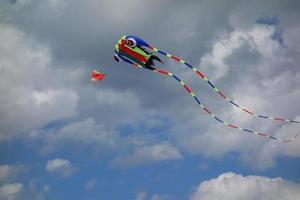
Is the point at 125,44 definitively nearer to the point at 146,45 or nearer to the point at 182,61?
the point at 146,45

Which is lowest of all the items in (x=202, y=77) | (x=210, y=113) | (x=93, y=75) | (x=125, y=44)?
(x=210, y=113)

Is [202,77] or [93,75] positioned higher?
[93,75]

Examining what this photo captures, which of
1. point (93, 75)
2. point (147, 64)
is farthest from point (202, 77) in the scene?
point (93, 75)

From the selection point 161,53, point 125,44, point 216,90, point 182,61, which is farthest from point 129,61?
point 216,90

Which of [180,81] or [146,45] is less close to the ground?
[146,45]

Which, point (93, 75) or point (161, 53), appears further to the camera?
point (93, 75)

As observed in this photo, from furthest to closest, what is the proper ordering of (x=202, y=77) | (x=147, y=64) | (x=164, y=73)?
(x=147, y=64)
(x=164, y=73)
(x=202, y=77)

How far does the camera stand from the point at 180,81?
50688 mm

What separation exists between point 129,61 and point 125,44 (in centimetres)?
284

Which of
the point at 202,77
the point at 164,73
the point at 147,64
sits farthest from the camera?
the point at 147,64

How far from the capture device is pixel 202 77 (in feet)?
161

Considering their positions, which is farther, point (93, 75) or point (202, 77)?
point (93, 75)

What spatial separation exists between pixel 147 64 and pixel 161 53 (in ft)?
15.8

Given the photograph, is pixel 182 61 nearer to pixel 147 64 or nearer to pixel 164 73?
pixel 164 73
